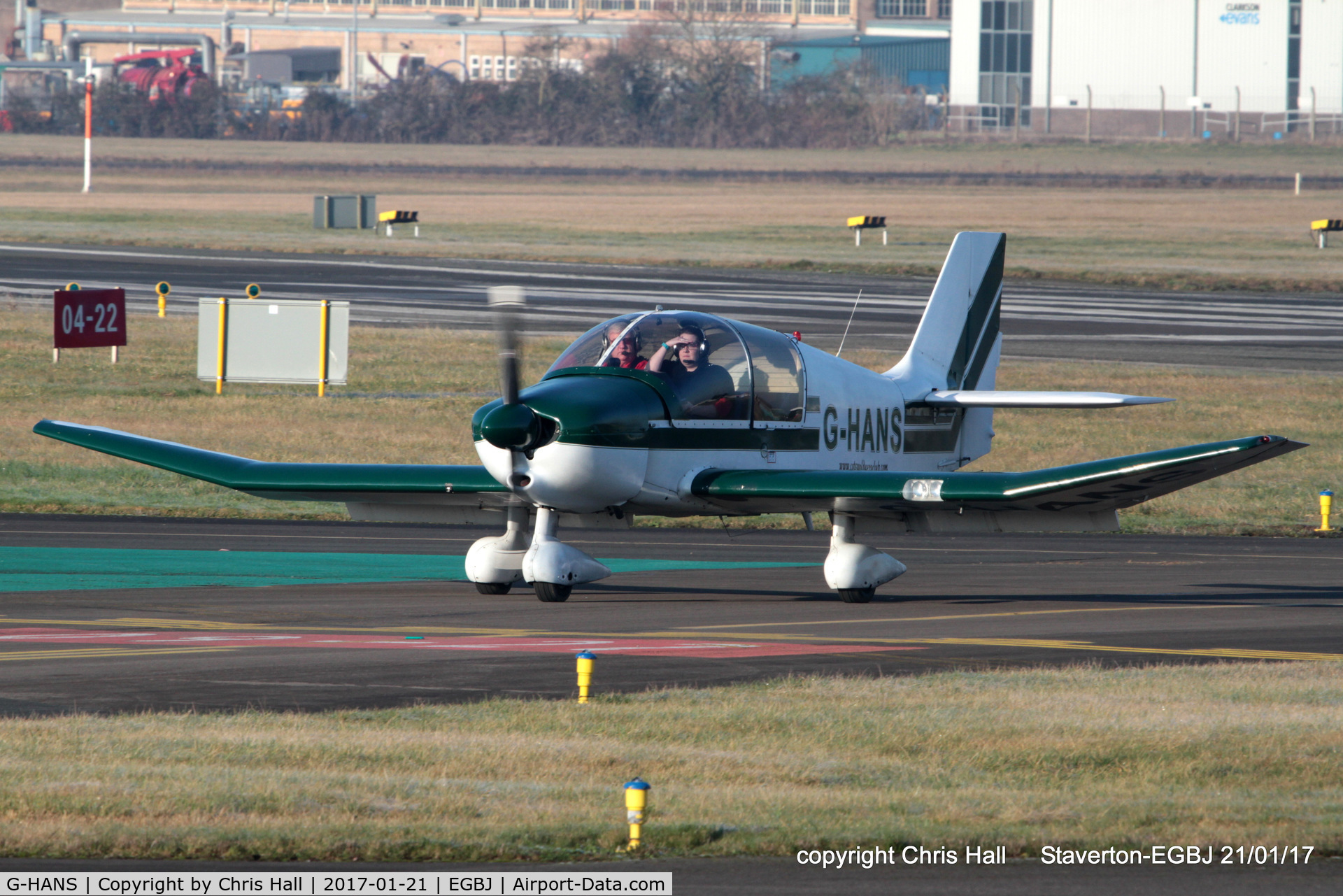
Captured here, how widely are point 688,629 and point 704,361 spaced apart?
2.41 meters

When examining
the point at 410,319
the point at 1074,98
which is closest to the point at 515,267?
the point at 410,319

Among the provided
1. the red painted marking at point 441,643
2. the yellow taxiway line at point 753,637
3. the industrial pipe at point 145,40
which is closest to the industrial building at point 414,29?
the industrial pipe at point 145,40

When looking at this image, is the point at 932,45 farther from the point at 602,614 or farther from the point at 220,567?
the point at 602,614

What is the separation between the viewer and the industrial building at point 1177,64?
370 ft

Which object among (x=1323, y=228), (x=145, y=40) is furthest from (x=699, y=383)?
(x=145, y=40)

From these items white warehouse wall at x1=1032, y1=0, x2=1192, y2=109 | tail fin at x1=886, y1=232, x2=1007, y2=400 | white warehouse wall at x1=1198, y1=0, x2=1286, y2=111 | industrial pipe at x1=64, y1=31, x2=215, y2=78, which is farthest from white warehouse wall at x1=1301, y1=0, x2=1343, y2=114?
tail fin at x1=886, y1=232, x2=1007, y2=400

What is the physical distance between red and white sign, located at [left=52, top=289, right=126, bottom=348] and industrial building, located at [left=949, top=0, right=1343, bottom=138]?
90129 millimetres

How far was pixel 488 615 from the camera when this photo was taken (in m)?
15.9

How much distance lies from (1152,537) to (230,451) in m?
12.6

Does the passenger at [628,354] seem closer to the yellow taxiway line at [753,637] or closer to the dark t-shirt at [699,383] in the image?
the dark t-shirt at [699,383]

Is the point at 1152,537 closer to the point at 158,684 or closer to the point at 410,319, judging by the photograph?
the point at 158,684

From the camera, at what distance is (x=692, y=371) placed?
634 inches

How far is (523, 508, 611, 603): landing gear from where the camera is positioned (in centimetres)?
1595

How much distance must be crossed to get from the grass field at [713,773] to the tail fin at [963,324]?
24.4ft
